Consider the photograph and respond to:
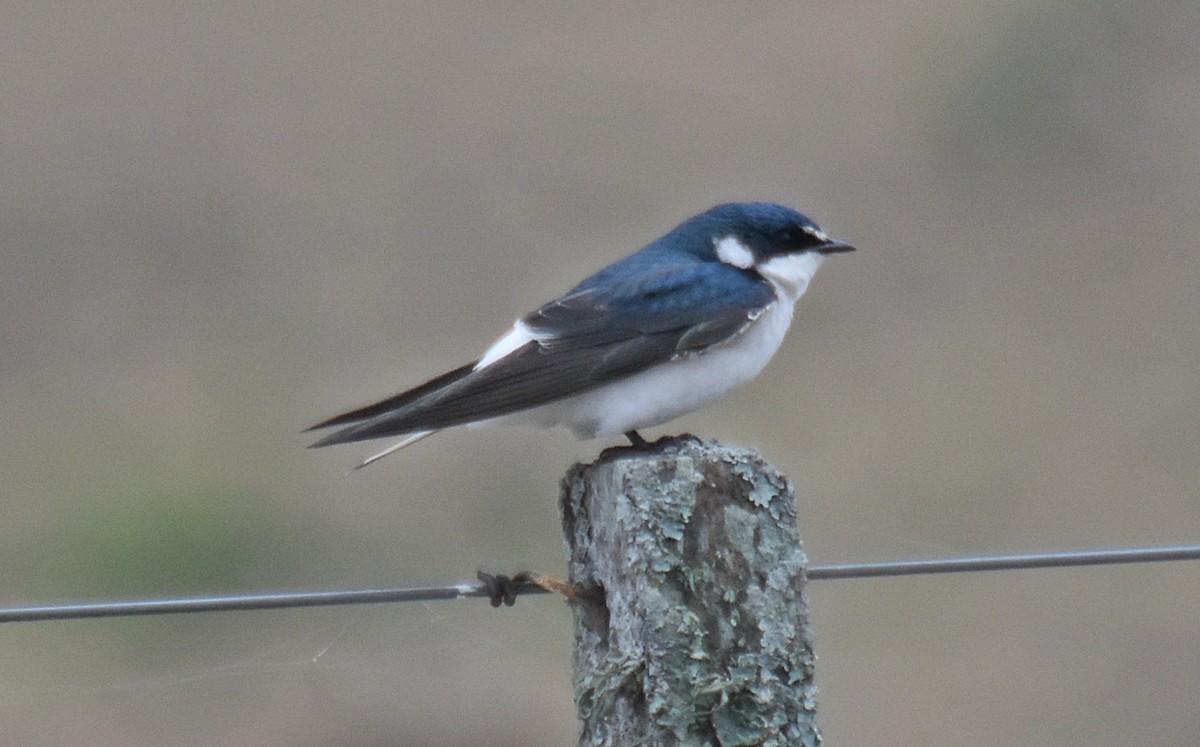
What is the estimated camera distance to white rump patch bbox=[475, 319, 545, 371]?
3.77 meters

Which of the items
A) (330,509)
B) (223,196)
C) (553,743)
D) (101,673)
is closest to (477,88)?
(223,196)

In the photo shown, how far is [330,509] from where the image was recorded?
8.33 m

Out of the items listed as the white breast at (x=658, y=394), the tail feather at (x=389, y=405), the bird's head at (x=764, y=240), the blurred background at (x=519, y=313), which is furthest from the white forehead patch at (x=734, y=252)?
the blurred background at (x=519, y=313)

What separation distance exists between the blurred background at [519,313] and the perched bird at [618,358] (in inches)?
83.2

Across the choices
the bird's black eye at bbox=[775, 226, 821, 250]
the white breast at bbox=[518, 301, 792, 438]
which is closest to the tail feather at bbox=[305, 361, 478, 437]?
the white breast at bbox=[518, 301, 792, 438]

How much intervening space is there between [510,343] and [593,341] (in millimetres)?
188

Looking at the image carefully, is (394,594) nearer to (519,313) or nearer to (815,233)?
(815,233)

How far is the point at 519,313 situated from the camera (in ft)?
30.7

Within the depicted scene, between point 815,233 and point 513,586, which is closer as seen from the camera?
point 513,586

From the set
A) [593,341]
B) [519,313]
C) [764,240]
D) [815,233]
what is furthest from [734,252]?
[519,313]

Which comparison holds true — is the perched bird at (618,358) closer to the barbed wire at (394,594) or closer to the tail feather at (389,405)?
the tail feather at (389,405)

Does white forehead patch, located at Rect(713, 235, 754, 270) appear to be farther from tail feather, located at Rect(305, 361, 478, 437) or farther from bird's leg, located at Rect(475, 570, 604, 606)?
bird's leg, located at Rect(475, 570, 604, 606)

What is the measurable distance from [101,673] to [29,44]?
22.8 ft

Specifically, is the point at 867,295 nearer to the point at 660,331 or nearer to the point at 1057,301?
the point at 1057,301
